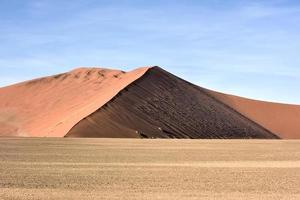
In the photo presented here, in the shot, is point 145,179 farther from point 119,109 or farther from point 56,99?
point 56,99

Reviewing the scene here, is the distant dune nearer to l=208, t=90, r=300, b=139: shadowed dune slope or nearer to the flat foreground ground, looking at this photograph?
l=208, t=90, r=300, b=139: shadowed dune slope

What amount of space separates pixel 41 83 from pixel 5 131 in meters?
24.7

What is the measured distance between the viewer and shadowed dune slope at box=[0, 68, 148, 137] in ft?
256

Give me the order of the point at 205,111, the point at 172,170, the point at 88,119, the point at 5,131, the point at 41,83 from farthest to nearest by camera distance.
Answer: the point at 41,83 < the point at 205,111 < the point at 5,131 < the point at 88,119 < the point at 172,170

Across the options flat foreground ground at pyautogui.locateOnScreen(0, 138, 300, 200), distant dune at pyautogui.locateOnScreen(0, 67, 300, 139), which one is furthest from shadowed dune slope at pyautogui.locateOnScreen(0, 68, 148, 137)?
flat foreground ground at pyautogui.locateOnScreen(0, 138, 300, 200)

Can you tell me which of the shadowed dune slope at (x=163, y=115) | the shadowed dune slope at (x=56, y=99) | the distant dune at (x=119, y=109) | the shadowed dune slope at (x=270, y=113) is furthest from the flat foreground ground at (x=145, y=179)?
the shadowed dune slope at (x=270, y=113)

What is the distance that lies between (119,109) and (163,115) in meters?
7.33

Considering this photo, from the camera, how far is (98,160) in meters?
27.6

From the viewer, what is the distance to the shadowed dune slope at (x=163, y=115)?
69.7 m

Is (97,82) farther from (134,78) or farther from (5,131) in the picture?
(5,131)

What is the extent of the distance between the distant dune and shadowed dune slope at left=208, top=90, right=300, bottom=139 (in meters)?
0.38

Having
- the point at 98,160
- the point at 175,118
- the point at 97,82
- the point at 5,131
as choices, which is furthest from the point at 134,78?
the point at 98,160

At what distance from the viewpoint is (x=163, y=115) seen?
81812 millimetres

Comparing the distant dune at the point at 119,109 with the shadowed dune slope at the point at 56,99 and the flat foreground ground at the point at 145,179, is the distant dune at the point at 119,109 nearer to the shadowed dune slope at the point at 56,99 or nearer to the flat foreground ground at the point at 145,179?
the shadowed dune slope at the point at 56,99
